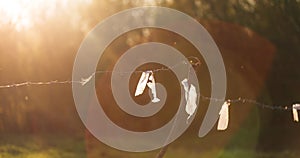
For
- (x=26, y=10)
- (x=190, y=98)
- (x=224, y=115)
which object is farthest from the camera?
(x=26, y=10)

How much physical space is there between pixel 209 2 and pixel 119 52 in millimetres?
1586

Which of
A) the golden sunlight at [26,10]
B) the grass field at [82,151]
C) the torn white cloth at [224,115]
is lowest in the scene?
the torn white cloth at [224,115]

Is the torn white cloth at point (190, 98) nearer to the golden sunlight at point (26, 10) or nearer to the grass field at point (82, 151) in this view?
the grass field at point (82, 151)

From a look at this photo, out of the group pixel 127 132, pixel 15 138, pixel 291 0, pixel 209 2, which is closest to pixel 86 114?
pixel 127 132

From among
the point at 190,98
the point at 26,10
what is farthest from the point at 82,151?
the point at 190,98

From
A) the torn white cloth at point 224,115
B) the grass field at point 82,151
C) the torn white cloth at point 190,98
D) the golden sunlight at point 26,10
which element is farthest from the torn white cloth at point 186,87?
the golden sunlight at point 26,10

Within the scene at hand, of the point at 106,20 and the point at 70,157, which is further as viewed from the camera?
the point at 106,20

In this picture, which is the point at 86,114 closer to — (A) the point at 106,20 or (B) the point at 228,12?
(A) the point at 106,20

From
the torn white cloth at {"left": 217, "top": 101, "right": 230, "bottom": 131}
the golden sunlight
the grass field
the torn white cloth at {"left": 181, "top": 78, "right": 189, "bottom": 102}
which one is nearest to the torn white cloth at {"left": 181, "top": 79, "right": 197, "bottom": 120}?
the torn white cloth at {"left": 181, "top": 78, "right": 189, "bottom": 102}

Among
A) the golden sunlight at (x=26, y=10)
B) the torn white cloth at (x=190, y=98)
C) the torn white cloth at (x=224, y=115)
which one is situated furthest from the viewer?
the golden sunlight at (x=26, y=10)

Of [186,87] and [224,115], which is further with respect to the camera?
[224,115]

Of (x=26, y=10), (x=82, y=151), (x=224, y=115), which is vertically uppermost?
(x=26, y=10)

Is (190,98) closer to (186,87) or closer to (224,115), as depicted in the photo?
(186,87)

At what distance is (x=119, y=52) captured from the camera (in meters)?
8.16
